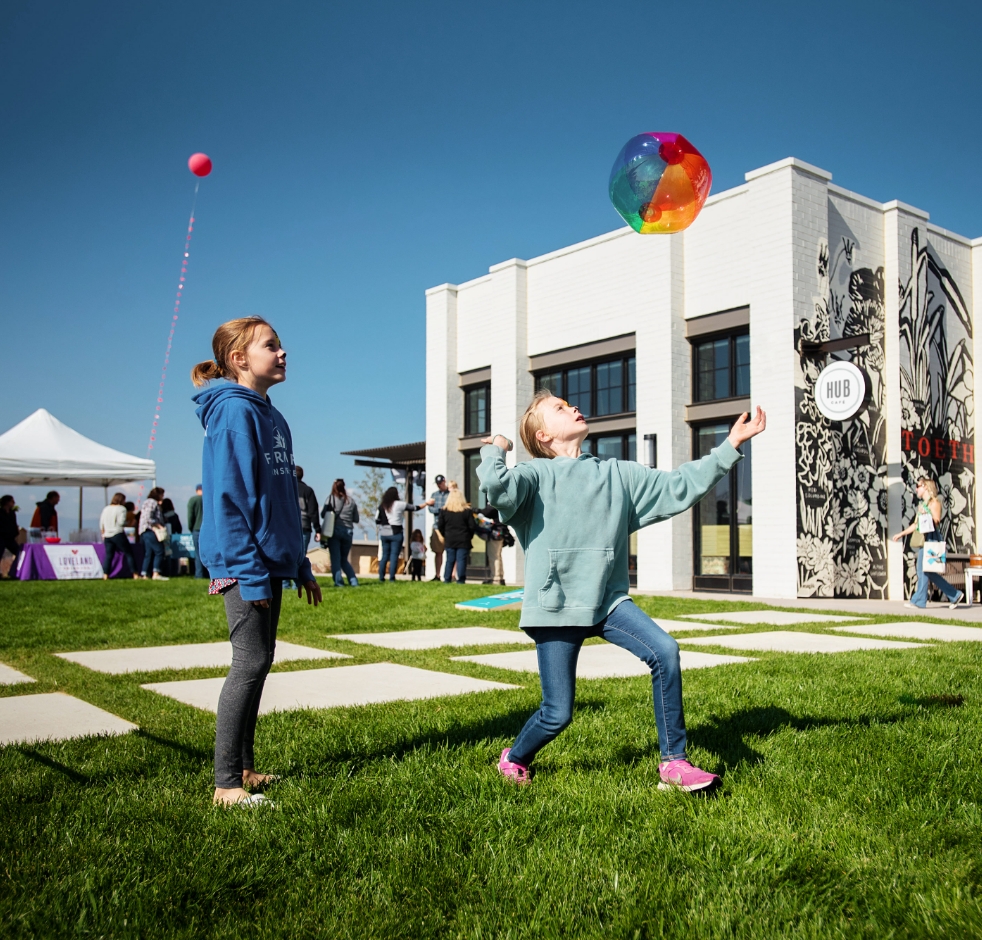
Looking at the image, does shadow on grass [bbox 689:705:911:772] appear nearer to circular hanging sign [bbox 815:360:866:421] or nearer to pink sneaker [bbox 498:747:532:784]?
pink sneaker [bbox 498:747:532:784]

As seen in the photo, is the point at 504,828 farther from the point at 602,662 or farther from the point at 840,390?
the point at 840,390

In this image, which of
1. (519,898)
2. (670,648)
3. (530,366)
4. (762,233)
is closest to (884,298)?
(762,233)

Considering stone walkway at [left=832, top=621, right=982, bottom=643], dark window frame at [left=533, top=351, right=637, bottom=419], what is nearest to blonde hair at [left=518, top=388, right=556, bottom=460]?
stone walkway at [left=832, top=621, right=982, bottom=643]

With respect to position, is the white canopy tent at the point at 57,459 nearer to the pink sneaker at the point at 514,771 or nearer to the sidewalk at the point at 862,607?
the sidewalk at the point at 862,607

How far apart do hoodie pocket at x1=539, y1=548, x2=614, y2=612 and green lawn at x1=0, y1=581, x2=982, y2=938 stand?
682 millimetres

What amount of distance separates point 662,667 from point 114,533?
57.0ft

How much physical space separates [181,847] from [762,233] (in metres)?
14.9

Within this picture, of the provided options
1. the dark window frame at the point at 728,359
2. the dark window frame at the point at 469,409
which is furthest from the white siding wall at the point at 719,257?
the dark window frame at the point at 469,409

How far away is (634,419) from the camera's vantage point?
59.5 feet

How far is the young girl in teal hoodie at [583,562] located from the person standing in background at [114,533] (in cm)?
1668

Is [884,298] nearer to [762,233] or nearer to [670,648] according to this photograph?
[762,233]

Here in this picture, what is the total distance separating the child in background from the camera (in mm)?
Answer: 22953

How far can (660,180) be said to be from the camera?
481 cm

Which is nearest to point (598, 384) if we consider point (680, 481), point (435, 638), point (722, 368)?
point (722, 368)
